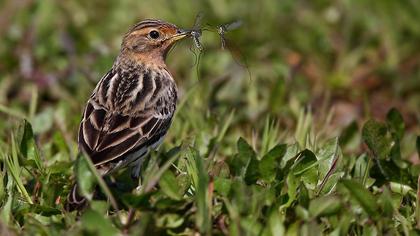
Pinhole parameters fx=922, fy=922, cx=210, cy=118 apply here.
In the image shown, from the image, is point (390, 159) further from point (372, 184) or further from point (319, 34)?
point (319, 34)

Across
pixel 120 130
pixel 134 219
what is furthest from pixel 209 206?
pixel 120 130

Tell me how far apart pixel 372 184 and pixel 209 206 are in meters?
1.42

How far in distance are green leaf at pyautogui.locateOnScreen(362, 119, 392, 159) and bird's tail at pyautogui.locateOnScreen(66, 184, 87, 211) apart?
87.7 inches

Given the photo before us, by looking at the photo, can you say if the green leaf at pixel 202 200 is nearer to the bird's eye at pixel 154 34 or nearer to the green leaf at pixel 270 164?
the green leaf at pixel 270 164

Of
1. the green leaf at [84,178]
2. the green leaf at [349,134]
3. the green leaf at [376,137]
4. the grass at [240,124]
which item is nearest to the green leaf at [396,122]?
the grass at [240,124]

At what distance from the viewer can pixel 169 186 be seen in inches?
223

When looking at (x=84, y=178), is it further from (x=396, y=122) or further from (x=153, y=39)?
(x=396, y=122)

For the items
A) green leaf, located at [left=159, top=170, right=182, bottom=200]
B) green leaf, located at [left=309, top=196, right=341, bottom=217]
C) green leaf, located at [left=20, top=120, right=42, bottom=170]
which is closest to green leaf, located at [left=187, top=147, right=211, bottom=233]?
green leaf, located at [left=159, top=170, right=182, bottom=200]

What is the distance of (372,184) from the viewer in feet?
21.4

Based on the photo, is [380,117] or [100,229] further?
[380,117]

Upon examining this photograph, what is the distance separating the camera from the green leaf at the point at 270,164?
623 centimetres

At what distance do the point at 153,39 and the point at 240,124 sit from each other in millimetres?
1530

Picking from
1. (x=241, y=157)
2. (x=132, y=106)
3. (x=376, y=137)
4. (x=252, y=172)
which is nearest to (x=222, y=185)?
(x=252, y=172)

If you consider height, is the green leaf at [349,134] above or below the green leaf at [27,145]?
below
